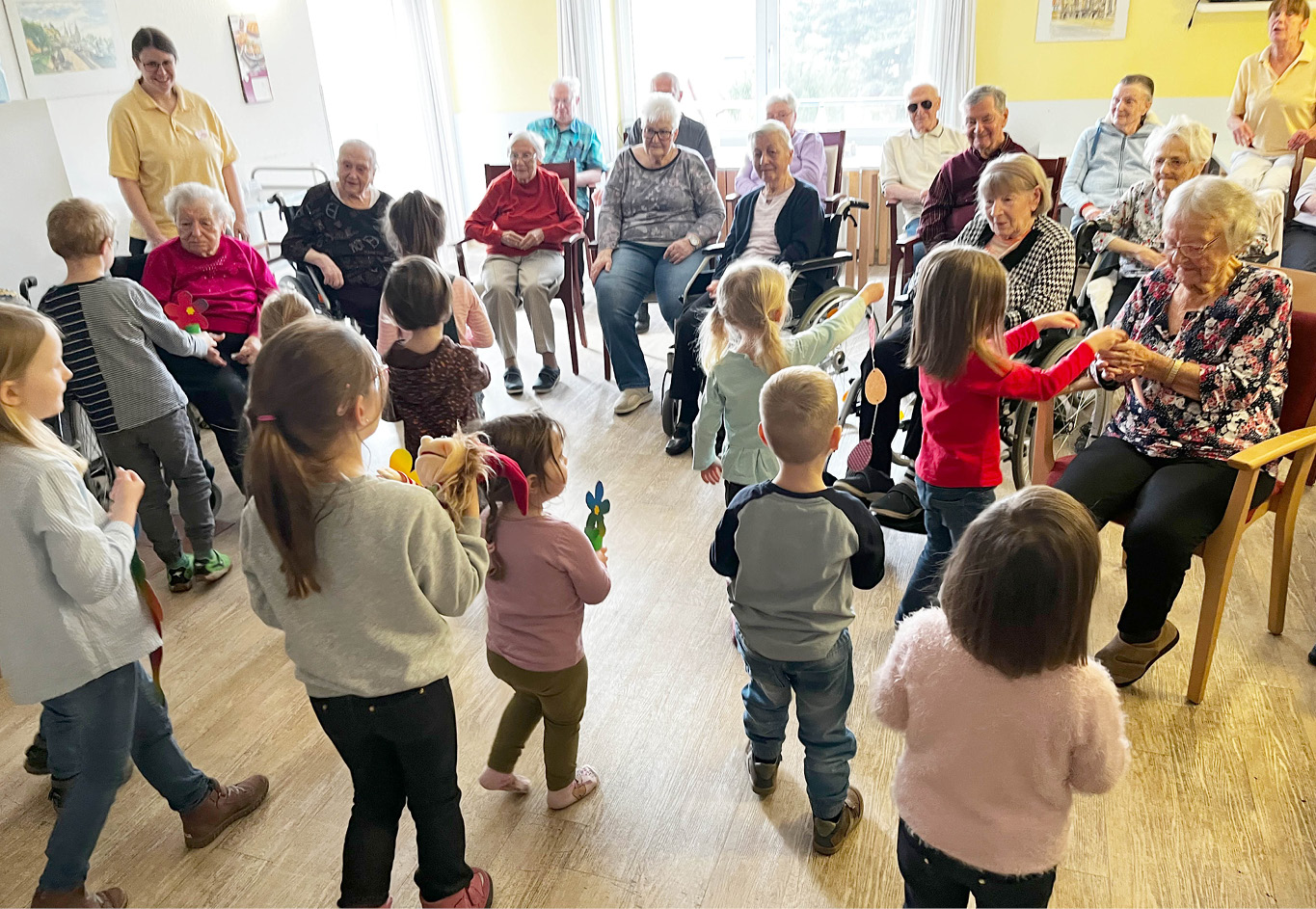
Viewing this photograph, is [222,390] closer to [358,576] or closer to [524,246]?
[524,246]

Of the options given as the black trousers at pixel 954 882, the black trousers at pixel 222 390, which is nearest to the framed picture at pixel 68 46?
the black trousers at pixel 222 390

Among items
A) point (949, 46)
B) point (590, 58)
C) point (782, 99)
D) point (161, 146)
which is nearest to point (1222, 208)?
point (782, 99)

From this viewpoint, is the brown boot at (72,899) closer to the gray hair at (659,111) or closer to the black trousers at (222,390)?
the black trousers at (222,390)

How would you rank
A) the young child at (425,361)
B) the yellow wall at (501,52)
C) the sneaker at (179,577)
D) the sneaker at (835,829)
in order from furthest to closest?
1. the yellow wall at (501,52)
2. the sneaker at (179,577)
3. the young child at (425,361)
4. the sneaker at (835,829)

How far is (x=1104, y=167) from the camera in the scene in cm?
420

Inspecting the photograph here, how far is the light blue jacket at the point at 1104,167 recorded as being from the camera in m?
4.11

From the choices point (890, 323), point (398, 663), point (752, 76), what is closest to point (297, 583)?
point (398, 663)

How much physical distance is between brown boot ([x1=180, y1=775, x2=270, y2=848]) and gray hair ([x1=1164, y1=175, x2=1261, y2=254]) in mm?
2488

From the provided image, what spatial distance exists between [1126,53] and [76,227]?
5.78 meters

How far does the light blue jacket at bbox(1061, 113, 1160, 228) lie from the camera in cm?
411

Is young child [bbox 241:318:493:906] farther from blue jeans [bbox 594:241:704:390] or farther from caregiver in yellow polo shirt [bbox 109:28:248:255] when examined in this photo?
caregiver in yellow polo shirt [bbox 109:28:248:255]

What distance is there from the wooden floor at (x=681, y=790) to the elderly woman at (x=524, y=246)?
2073 millimetres

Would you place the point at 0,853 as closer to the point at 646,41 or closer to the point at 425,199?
the point at 425,199

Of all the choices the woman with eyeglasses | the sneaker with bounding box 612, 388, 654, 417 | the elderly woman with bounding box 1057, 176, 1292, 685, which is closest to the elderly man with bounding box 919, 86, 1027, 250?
the woman with eyeglasses
